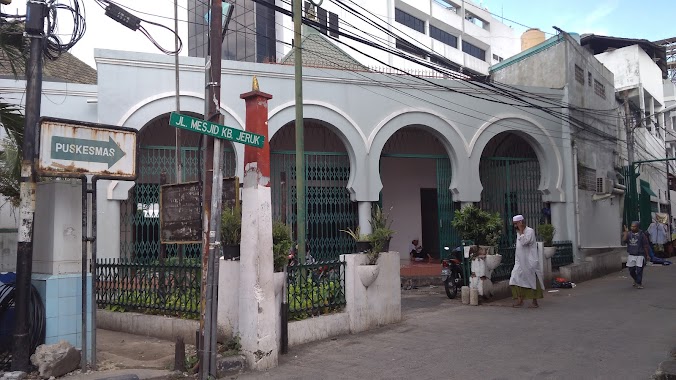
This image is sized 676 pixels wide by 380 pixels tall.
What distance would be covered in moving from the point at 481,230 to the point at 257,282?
19.7 ft

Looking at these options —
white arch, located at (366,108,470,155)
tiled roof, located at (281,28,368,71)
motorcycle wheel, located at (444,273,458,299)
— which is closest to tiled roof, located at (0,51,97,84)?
tiled roof, located at (281,28,368,71)

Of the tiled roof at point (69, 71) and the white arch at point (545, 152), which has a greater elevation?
the tiled roof at point (69, 71)

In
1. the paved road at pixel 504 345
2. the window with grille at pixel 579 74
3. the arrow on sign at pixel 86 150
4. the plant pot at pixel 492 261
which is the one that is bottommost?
the paved road at pixel 504 345

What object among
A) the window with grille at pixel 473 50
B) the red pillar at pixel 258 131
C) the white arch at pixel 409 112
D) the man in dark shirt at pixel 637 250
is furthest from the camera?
the window with grille at pixel 473 50

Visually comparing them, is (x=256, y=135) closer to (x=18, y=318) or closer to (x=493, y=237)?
(x=18, y=318)

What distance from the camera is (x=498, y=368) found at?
20.0 feet

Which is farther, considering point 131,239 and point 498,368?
point 131,239

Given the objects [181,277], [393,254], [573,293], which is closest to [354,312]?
[393,254]

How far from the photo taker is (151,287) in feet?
27.0

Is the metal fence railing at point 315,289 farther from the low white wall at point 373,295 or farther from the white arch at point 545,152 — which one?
the white arch at point 545,152

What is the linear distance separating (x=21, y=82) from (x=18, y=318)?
824 cm

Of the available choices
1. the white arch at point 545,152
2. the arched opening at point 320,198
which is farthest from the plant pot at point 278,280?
the white arch at point 545,152

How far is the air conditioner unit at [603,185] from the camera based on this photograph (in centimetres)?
1833

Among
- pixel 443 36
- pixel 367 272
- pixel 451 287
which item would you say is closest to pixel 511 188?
pixel 451 287
